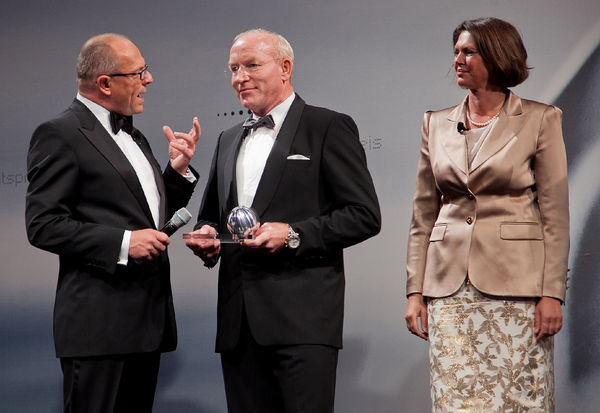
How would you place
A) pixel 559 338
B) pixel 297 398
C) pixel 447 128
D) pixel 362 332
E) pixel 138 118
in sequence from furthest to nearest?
pixel 138 118
pixel 362 332
pixel 559 338
pixel 447 128
pixel 297 398

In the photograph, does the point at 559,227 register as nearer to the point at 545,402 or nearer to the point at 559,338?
the point at 545,402

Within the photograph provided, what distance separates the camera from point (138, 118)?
15.2ft

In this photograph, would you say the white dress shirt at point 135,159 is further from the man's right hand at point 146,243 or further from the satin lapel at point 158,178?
the man's right hand at point 146,243

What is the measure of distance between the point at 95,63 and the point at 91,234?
2.24 ft

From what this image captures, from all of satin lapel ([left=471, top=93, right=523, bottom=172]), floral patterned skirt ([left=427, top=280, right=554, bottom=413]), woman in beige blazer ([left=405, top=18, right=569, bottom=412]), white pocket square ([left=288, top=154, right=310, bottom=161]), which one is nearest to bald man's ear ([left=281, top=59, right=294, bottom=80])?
white pocket square ([left=288, top=154, right=310, bottom=161])

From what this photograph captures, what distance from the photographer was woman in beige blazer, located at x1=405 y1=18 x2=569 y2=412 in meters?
2.74

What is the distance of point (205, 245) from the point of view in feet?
9.07

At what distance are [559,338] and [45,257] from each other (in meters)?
2.93

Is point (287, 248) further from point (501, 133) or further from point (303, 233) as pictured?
point (501, 133)

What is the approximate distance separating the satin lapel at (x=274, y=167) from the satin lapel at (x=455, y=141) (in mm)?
567

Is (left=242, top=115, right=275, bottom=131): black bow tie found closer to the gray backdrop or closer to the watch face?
the watch face

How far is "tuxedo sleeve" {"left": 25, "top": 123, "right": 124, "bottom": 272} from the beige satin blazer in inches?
46.2

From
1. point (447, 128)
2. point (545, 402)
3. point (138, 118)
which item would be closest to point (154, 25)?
point (138, 118)

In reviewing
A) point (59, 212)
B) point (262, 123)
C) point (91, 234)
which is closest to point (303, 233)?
point (262, 123)
